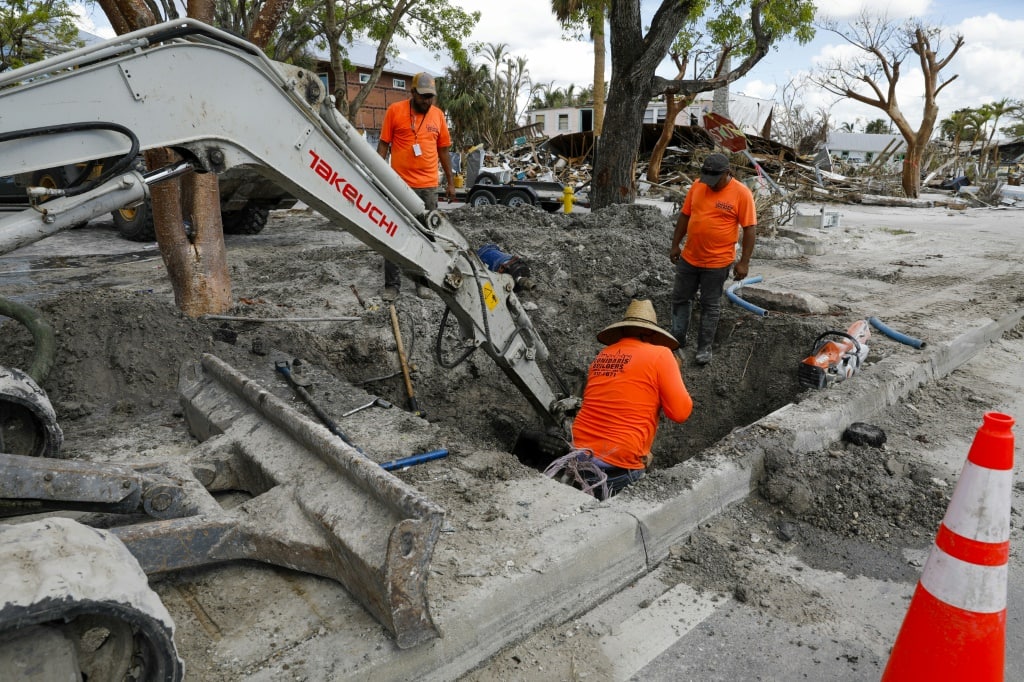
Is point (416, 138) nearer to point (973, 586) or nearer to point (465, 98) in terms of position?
point (973, 586)

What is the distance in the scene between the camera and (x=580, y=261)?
830 centimetres

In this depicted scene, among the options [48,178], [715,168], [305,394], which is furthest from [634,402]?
[48,178]

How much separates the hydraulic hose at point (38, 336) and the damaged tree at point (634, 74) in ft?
28.4

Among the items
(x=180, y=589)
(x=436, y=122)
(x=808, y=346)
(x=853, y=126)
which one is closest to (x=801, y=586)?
(x=180, y=589)

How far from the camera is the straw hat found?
4375mm

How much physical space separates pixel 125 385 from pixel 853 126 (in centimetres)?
7373

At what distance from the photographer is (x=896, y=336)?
5938 mm

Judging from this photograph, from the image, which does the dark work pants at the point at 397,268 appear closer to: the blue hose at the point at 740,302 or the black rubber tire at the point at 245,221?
the blue hose at the point at 740,302

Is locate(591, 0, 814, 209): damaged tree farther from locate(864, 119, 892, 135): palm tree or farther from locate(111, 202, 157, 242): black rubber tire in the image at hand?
locate(864, 119, 892, 135): palm tree

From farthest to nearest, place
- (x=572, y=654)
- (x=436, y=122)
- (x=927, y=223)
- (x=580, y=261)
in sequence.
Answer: (x=927, y=223), (x=580, y=261), (x=436, y=122), (x=572, y=654)

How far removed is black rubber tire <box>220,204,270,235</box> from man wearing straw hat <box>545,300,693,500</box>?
28.9 ft

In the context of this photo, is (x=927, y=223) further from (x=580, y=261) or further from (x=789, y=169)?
(x=580, y=261)

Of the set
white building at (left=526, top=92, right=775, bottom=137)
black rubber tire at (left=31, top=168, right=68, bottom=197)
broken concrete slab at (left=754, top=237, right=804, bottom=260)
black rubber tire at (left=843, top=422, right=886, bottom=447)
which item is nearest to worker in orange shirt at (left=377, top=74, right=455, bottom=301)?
black rubber tire at (left=31, top=168, right=68, bottom=197)

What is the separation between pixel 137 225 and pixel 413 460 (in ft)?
31.0
